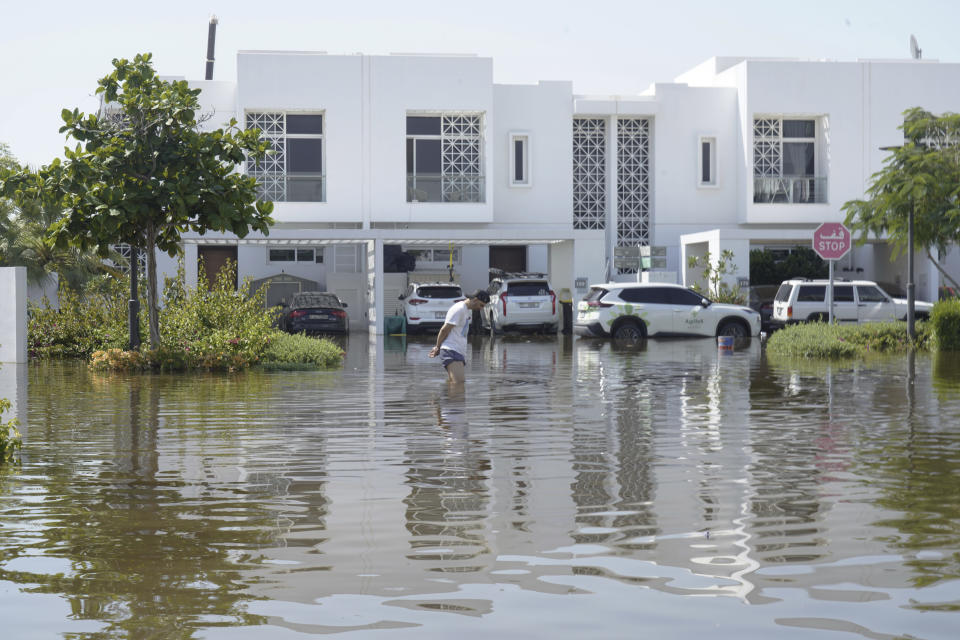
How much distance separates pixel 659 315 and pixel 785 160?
529 inches

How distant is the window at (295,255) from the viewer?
1695 inches

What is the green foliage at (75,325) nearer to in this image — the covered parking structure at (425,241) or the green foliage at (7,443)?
the covered parking structure at (425,241)

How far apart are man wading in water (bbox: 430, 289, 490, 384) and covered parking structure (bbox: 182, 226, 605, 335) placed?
18706 millimetres

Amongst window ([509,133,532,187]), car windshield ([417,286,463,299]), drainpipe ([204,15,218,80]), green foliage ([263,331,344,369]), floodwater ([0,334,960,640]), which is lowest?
floodwater ([0,334,960,640])

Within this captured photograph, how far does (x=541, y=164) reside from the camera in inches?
1619

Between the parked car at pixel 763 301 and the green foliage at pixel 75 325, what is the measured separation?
1906 centimetres

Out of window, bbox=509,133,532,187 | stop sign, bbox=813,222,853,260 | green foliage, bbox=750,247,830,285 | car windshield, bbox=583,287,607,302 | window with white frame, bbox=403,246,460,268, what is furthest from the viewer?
window with white frame, bbox=403,246,460,268

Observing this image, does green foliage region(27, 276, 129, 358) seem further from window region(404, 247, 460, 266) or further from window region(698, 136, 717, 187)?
window region(698, 136, 717, 187)

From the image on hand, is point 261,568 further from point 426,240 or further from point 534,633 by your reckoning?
point 426,240

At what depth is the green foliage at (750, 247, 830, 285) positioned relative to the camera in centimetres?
4053

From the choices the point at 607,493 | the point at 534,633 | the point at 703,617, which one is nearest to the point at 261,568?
the point at 534,633

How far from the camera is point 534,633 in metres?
5.31

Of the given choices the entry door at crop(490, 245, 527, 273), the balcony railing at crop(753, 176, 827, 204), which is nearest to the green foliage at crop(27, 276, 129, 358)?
the entry door at crop(490, 245, 527, 273)

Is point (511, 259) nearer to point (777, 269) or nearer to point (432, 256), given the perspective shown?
point (432, 256)
